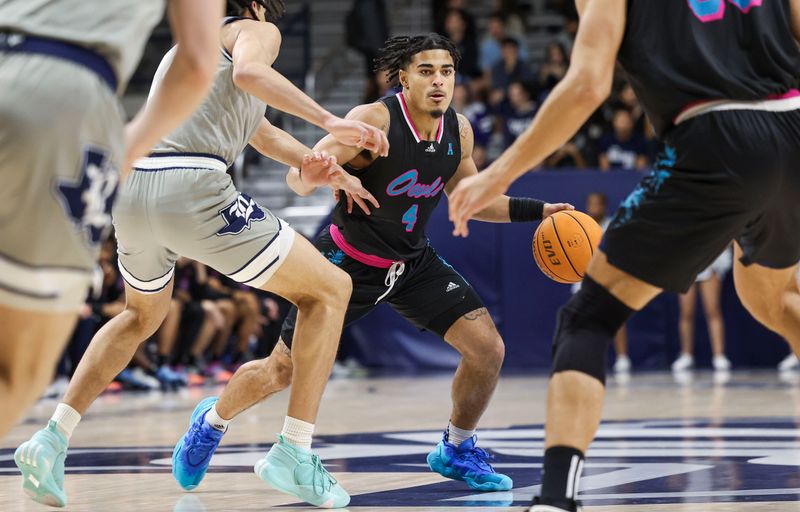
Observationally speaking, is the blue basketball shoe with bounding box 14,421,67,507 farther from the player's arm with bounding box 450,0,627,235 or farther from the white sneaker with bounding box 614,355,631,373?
the white sneaker with bounding box 614,355,631,373

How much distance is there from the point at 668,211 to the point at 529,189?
410 inches

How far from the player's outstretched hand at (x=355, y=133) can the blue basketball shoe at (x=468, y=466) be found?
1.38 metres

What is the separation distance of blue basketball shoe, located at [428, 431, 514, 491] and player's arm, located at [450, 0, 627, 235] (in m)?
1.91

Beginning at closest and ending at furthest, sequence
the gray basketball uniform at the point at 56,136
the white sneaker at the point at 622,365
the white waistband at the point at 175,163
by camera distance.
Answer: the gray basketball uniform at the point at 56,136, the white waistband at the point at 175,163, the white sneaker at the point at 622,365

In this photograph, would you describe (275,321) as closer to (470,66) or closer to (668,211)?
(470,66)

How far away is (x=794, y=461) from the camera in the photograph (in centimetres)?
535

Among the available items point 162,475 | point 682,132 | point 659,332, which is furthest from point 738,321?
point 682,132

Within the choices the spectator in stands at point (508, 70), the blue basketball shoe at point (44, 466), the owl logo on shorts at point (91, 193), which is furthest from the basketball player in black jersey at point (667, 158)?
the spectator in stands at point (508, 70)

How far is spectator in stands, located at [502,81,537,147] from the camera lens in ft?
48.2

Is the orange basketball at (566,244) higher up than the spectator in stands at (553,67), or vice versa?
the spectator in stands at (553,67)

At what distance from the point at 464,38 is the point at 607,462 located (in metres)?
11.2

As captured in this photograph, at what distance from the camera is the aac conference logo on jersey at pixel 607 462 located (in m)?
4.46

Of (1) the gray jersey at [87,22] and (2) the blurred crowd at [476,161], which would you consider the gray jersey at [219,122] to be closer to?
(1) the gray jersey at [87,22]

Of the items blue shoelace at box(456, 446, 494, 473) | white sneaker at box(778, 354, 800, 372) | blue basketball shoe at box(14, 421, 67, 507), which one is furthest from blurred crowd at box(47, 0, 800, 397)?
blue basketball shoe at box(14, 421, 67, 507)
